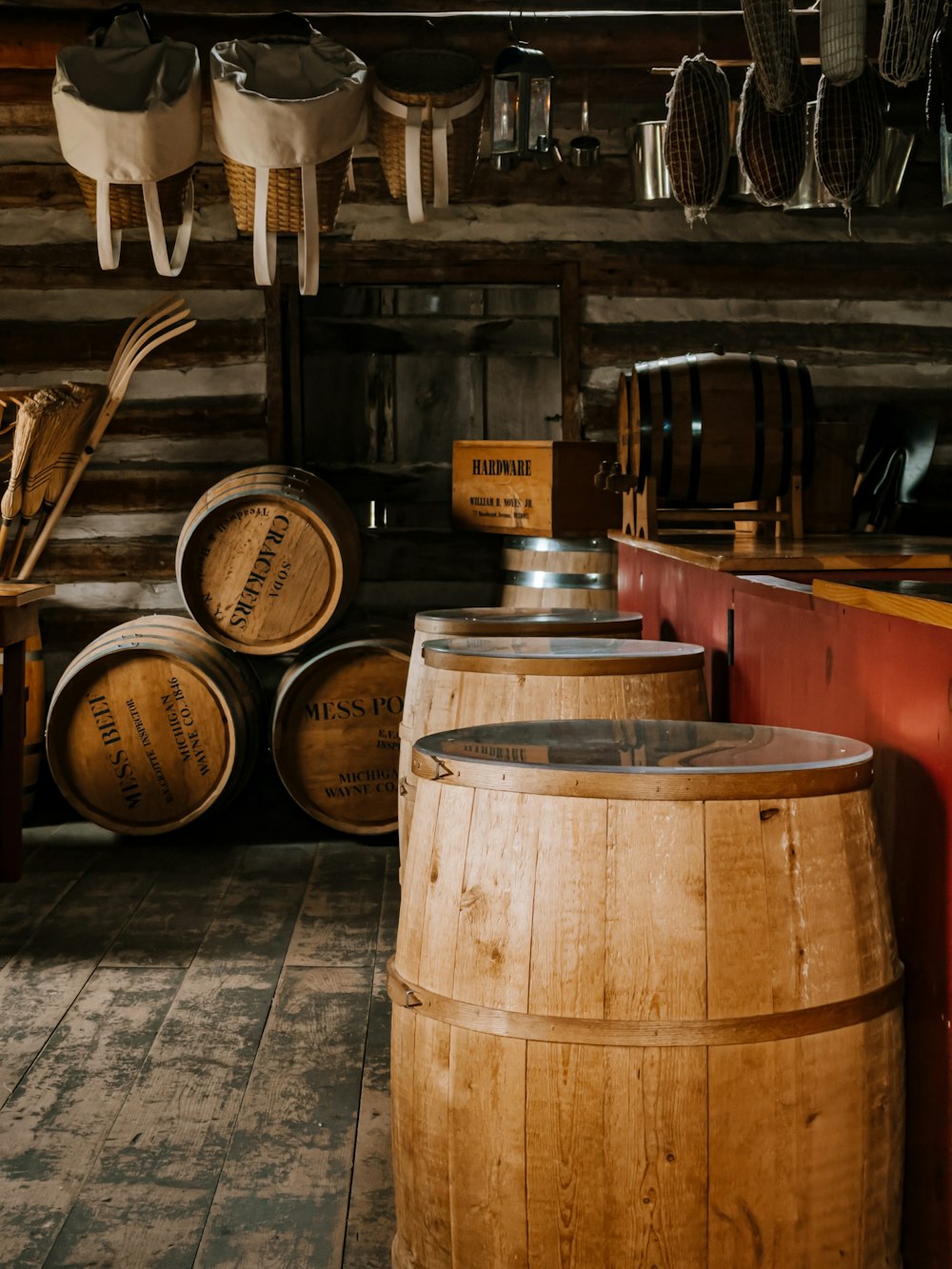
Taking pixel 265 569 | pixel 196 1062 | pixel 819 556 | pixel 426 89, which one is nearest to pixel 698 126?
pixel 426 89

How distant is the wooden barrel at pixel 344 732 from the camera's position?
5.59 m

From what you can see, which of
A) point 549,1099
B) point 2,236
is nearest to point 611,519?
point 2,236

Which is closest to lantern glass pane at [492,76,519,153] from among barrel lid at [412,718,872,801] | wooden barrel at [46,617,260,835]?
wooden barrel at [46,617,260,835]

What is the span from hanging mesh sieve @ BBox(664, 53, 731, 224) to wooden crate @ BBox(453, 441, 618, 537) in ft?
4.33

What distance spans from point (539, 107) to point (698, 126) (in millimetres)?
547

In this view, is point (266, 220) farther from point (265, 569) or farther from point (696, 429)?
point (265, 569)

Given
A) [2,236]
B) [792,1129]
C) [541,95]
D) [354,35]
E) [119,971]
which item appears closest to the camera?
[792,1129]

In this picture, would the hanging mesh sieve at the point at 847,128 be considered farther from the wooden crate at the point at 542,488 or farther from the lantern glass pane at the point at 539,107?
the wooden crate at the point at 542,488

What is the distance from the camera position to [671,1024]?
1601 millimetres

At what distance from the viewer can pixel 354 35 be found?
5.33 meters

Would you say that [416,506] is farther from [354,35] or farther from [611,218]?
[354,35]

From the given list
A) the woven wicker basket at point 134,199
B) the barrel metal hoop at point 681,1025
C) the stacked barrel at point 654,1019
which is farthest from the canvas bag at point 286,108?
the barrel metal hoop at point 681,1025

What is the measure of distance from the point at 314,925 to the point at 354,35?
3.44 metres

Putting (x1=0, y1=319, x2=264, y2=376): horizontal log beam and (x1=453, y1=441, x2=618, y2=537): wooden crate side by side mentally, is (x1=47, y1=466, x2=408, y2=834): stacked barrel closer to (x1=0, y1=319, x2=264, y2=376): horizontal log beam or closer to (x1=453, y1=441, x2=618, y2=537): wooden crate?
(x1=453, y1=441, x2=618, y2=537): wooden crate
